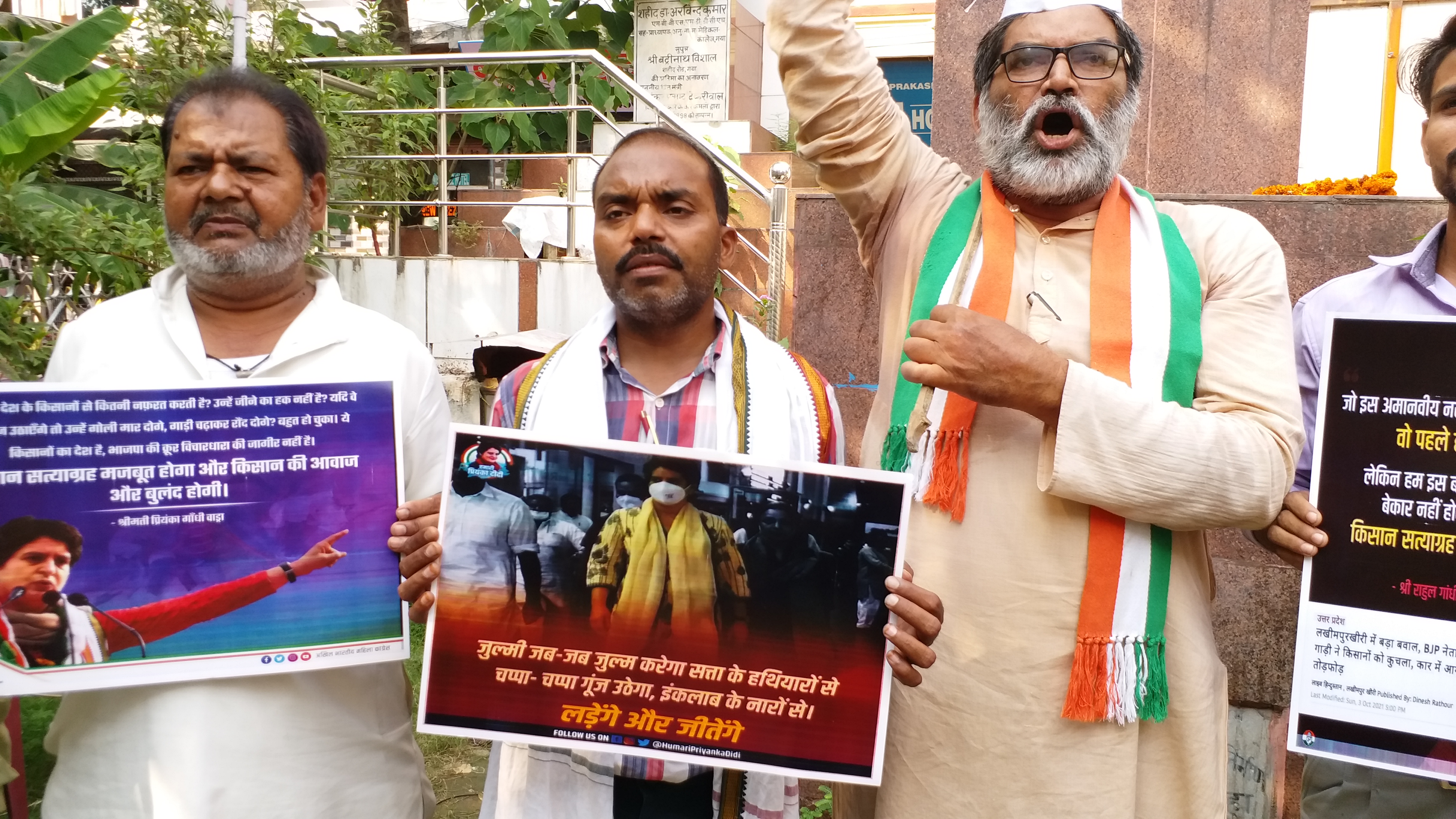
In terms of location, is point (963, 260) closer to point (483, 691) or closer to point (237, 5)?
point (483, 691)

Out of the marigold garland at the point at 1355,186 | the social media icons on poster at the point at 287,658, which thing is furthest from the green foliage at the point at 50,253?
the marigold garland at the point at 1355,186

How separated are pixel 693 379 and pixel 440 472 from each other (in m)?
0.63

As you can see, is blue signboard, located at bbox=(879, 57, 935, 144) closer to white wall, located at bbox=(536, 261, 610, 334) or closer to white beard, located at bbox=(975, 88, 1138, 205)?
white wall, located at bbox=(536, 261, 610, 334)

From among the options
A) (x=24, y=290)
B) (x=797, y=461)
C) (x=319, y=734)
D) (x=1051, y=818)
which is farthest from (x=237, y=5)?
(x=1051, y=818)

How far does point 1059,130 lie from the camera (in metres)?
2.33

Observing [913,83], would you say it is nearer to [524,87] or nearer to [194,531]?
[524,87]

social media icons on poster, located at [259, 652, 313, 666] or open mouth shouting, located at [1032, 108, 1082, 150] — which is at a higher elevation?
open mouth shouting, located at [1032, 108, 1082, 150]

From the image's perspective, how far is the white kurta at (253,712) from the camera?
2.06m

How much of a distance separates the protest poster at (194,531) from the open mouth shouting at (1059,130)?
1.49 meters

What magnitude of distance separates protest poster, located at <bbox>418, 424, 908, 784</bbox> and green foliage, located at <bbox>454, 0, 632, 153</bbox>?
982 centimetres

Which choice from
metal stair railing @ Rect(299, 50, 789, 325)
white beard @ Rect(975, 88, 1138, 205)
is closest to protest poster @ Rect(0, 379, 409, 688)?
white beard @ Rect(975, 88, 1138, 205)

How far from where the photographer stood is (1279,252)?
2176 millimetres

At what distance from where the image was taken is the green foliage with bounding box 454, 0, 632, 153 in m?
11.4

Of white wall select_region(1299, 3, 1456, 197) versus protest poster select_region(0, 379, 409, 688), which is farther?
white wall select_region(1299, 3, 1456, 197)
